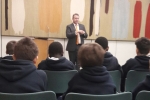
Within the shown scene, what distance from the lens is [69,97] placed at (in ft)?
4.89

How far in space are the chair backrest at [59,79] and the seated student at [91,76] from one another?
2.33 ft

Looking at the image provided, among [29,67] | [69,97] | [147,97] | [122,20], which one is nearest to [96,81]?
[69,97]

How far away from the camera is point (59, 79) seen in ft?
8.03

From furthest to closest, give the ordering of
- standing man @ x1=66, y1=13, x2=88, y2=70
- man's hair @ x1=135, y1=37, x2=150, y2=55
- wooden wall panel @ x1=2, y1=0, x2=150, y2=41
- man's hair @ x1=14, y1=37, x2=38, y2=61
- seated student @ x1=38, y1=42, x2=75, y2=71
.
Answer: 1. wooden wall panel @ x1=2, y1=0, x2=150, y2=41
2. standing man @ x1=66, y1=13, x2=88, y2=70
3. man's hair @ x1=135, y1=37, x2=150, y2=55
4. seated student @ x1=38, y1=42, x2=75, y2=71
5. man's hair @ x1=14, y1=37, x2=38, y2=61

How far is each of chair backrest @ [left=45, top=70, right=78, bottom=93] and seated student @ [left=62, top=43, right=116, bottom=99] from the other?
0.71 metres

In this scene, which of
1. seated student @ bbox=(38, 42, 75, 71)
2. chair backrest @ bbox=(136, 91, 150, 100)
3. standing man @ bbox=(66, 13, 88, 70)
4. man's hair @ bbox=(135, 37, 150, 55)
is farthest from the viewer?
standing man @ bbox=(66, 13, 88, 70)

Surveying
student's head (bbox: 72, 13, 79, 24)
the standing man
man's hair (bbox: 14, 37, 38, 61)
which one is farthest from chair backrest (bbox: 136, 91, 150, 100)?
student's head (bbox: 72, 13, 79, 24)

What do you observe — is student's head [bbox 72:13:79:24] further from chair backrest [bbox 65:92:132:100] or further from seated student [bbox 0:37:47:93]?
chair backrest [bbox 65:92:132:100]

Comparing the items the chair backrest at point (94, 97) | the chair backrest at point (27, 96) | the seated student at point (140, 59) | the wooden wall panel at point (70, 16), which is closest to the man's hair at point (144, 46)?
the seated student at point (140, 59)

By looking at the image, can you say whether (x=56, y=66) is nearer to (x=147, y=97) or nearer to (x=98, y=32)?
(x=147, y=97)

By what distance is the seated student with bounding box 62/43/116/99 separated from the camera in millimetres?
1615

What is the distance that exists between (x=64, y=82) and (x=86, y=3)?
12.0ft

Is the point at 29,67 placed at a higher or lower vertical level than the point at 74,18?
lower

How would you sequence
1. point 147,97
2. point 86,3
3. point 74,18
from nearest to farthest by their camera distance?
point 147,97
point 74,18
point 86,3
